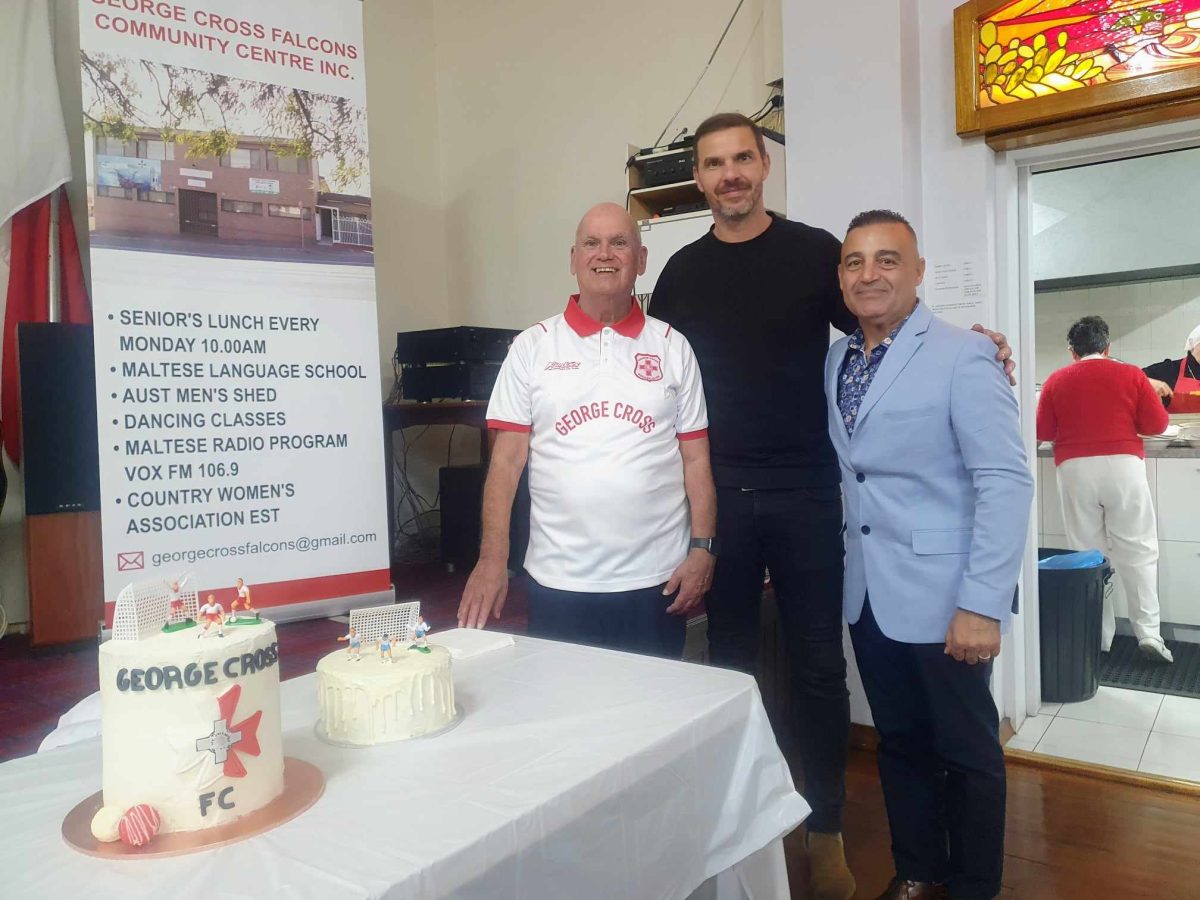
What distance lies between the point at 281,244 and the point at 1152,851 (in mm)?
2833

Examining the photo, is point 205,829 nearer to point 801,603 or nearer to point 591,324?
point 591,324

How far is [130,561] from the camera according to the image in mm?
2268

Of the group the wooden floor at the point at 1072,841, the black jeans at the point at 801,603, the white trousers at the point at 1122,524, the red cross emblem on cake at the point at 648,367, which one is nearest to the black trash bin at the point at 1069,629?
the wooden floor at the point at 1072,841

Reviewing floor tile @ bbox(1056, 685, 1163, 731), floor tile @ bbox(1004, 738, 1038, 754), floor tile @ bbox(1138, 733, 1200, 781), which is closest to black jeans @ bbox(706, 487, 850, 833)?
floor tile @ bbox(1004, 738, 1038, 754)

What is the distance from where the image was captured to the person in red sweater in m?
3.58

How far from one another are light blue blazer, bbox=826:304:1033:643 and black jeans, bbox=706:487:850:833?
17cm

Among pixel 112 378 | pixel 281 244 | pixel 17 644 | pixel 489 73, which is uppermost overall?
pixel 489 73

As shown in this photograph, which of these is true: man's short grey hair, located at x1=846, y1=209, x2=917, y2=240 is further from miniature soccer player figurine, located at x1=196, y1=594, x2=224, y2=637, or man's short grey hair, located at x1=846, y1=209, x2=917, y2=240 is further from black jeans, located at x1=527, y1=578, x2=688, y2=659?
miniature soccer player figurine, located at x1=196, y1=594, x2=224, y2=637

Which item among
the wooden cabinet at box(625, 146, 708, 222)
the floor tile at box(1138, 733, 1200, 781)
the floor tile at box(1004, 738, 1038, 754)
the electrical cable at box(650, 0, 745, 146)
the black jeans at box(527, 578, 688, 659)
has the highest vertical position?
the electrical cable at box(650, 0, 745, 146)

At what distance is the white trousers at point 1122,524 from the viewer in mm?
3619

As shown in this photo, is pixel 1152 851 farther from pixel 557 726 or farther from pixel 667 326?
pixel 557 726

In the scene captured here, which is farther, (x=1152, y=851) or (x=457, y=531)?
(x=457, y=531)

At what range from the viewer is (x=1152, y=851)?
209 centimetres

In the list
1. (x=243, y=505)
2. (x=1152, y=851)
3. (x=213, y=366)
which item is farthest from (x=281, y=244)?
(x=1152, y=851)
